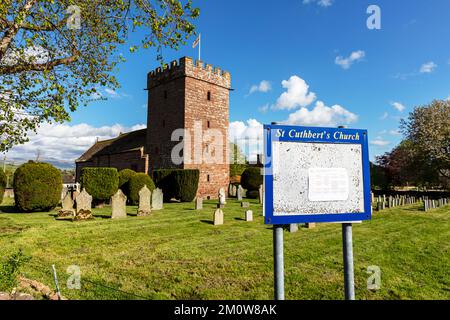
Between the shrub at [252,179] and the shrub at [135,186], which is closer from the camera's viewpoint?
the shrub at [135,186]

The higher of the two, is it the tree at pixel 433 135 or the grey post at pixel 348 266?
the tree at pixel 433 135

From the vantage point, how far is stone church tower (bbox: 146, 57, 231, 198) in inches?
922

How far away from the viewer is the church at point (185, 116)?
→ 23500 mm

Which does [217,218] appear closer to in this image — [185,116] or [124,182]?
[124,182]

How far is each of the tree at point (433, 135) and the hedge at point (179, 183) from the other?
20.1 meters

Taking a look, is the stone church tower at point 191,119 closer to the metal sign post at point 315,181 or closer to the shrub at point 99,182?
the shrub at point 99,182

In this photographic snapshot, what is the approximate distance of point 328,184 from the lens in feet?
10.3

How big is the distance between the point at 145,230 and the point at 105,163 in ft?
78.9

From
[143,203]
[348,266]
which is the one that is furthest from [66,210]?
[348,266]

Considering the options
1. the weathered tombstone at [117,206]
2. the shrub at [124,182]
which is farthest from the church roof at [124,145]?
the weathered tombstone at [117,206]

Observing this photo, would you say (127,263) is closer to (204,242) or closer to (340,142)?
(204,242)

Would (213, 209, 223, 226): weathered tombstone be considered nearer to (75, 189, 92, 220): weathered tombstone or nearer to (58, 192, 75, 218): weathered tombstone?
(75, 189, 92, 220): weathered tombstone
